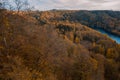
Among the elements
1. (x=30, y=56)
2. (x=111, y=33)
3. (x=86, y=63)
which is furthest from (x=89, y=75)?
(x=111, y=33)

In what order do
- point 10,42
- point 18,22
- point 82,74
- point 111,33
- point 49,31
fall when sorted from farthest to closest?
point 111,33 < point 82,74 < point 49,31 < point 18,22 < point 10,42

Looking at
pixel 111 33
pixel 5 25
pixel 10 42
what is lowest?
pixel 111 33

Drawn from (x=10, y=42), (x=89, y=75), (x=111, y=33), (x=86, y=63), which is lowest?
(x=111, y=33)

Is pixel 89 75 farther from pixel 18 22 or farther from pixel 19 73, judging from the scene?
pixel 19 73

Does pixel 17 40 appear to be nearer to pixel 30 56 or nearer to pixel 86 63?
pixel 30 56

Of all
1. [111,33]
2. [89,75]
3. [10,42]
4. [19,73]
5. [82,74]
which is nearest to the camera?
[19,73]

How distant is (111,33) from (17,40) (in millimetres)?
139758

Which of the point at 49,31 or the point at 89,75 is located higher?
the point at 49,31

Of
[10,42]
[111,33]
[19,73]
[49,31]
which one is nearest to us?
[19,73]

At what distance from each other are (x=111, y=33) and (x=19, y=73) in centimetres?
14453

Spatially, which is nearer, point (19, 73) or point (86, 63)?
point (19, 73)

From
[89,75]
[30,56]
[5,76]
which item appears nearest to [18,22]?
[30,56]

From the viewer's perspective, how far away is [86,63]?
37.7 metres

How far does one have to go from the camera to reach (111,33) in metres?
154
